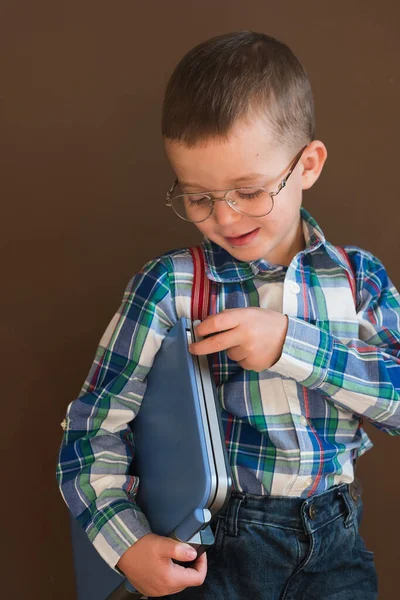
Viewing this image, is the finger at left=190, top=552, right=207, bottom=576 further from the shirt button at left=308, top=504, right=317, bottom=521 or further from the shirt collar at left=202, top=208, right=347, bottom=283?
the shirt collar at left=202, top=208, right=347, bottom=283

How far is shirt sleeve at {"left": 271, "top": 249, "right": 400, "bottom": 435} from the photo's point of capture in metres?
1.04

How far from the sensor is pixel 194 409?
3.04 feet

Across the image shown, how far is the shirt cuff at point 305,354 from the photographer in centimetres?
103

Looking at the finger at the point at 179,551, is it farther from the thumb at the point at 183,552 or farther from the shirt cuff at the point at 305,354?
the shirt cuff at the point at 305,354

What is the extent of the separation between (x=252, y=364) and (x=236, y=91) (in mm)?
385

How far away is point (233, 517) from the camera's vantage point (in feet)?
3.56

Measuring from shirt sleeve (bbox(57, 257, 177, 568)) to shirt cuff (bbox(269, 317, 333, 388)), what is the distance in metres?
0.19

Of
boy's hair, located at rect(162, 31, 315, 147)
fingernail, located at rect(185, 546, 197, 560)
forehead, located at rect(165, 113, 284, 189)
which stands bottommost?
fingernail, located at rect(185, 546, 197, 560)

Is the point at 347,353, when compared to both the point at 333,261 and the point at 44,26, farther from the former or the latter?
the point at 44,26

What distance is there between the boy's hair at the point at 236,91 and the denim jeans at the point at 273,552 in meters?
0.55

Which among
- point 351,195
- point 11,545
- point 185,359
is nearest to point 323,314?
point 185,359

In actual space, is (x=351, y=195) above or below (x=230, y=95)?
below

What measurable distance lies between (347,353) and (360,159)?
0.51 m

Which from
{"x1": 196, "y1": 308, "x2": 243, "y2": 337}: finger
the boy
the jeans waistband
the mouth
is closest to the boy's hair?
the boy
